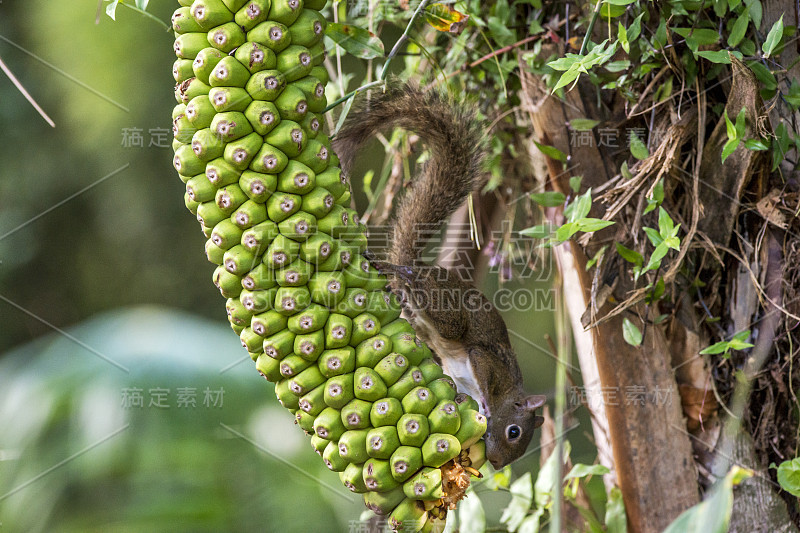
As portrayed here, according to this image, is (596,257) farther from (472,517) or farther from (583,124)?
(472,517)

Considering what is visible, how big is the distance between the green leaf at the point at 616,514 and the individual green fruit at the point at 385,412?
658mm

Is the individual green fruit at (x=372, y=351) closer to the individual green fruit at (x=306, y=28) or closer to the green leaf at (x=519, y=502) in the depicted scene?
the individual green fruit at (x=306, y=28)

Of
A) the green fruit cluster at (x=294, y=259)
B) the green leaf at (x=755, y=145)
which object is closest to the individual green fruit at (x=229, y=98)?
the green fruit cluster at (x=294, y=259)

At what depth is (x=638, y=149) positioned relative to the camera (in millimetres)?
1034

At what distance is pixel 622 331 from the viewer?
1123 mm

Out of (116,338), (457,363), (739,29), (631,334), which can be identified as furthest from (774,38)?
(116,338)

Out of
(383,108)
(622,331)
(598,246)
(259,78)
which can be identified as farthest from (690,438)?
(259,78)

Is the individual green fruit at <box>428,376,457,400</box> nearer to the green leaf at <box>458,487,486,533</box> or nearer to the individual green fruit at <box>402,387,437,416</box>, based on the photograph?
the individual green fruit at <box>402,387,437,416</box>

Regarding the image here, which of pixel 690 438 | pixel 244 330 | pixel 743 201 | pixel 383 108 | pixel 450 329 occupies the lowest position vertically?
pixel 690 438

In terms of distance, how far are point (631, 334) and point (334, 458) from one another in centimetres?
57

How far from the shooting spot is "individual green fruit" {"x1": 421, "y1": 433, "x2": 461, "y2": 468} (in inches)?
26.3

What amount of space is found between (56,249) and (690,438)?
1.84 m

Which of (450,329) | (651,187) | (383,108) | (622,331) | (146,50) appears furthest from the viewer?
(146,50)

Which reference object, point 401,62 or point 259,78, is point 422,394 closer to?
point 259,78
